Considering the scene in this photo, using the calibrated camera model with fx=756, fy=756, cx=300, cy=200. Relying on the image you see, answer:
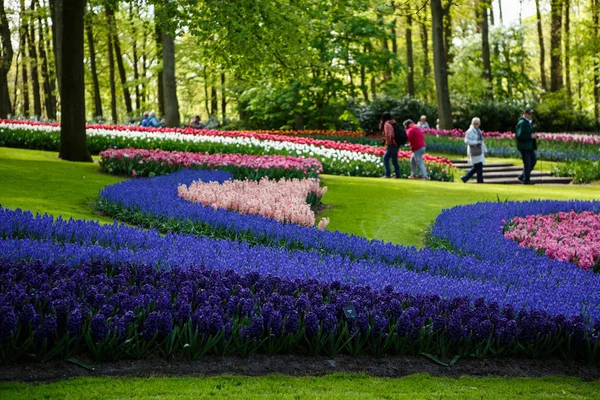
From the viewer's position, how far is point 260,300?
5.65 m

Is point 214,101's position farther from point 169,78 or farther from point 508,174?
point 508,174

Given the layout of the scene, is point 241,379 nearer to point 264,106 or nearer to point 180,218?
point 180,218

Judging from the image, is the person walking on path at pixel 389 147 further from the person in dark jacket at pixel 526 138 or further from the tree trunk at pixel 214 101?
the tree trunk at pixel 214 101

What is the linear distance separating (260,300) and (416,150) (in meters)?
13.6

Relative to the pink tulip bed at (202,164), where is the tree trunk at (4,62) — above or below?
above

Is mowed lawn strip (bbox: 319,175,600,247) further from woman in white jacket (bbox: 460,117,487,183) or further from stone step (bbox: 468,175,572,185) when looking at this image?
stone step (bbox: 468,175,572,185)

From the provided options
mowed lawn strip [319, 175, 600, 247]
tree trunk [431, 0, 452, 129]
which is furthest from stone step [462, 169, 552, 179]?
tree trunk [431, 0, 452, 129]

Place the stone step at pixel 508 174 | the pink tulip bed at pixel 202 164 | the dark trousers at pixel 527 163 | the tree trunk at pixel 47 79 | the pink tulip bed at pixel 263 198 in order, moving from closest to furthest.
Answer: the pink tulip bed at pixel 263 198 → the pink tulip bed at pixel 202 164 → the dark trousers at pixel 527 163 → the stone step at pixel 508 174 → the tree trunk at pixel 47 79

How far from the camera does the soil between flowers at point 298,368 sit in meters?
4.60

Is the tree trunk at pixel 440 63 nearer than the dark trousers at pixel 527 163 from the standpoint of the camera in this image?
No

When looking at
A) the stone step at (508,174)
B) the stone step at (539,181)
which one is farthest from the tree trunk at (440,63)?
the stone step at (539,181)

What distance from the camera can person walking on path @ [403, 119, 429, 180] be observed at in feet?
60.3

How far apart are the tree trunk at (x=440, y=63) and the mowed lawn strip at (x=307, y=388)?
22642 millimetres

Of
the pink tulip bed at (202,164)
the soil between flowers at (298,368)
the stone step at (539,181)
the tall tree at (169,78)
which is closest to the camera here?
the soil between flowers at (298,368)
